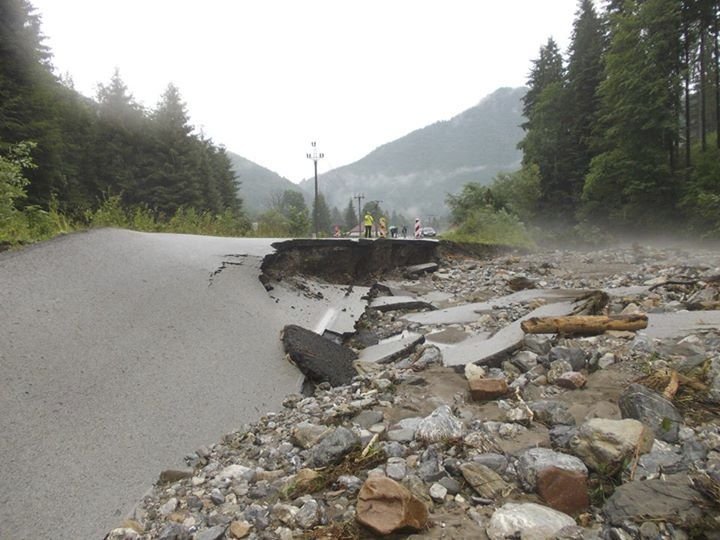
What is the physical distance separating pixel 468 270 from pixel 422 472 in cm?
825

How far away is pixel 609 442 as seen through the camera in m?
1.72

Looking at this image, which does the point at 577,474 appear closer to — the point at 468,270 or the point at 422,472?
the point at 422,472

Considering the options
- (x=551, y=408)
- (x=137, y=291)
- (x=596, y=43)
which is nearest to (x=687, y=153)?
(x=596, y=43)

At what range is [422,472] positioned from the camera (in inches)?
69.6

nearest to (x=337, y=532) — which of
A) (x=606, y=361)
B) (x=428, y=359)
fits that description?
(x=428, y=359)

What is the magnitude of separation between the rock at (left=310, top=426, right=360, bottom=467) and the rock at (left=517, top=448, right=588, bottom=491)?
0.78 meters

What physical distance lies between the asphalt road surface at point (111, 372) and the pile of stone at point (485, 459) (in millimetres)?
213

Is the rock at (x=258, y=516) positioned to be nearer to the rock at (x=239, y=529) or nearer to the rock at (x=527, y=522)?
the rock at (x=239, y=529)

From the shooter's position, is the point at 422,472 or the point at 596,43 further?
the point at 596,43

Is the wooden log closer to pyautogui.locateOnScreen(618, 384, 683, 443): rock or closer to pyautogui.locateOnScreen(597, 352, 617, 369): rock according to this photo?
pyautogui.locateOnScreen(597, 352, 617, 369): rock

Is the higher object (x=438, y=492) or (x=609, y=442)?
(x=609, y=442)

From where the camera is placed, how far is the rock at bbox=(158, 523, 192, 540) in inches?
59.4

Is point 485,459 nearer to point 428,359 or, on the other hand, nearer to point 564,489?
point 564,489

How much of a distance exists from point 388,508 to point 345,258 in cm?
595
